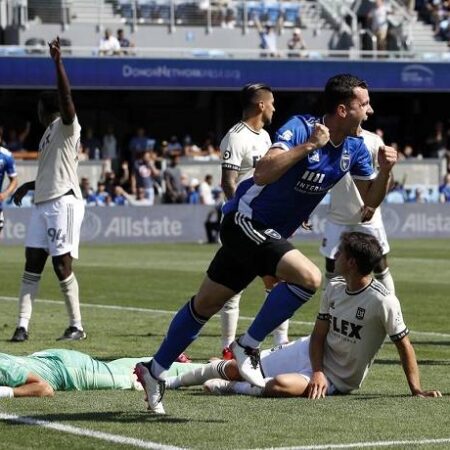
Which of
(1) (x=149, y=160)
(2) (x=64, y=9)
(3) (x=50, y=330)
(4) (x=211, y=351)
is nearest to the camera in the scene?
(4) (x=211, y=351)

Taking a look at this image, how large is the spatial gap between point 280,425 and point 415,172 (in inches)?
1375

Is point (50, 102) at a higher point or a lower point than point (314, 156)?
lower

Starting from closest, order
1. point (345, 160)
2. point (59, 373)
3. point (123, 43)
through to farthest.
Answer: point (345, 160), point (59, 373), point (123, 43)

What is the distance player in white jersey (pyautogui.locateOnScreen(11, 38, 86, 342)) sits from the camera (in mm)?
12438

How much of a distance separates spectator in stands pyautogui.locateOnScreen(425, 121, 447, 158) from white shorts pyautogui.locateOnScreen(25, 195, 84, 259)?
33010mm

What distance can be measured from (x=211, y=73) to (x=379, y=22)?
6.70 meters

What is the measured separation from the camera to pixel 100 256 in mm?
28344

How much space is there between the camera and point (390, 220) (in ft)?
122

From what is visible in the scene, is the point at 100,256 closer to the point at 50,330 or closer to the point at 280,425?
the point at 50,330

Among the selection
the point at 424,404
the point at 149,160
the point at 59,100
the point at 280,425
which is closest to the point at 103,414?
the point at 280,425

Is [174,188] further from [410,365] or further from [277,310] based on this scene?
[277,310]

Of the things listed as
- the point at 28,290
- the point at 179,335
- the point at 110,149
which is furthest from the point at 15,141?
the point at 179,335

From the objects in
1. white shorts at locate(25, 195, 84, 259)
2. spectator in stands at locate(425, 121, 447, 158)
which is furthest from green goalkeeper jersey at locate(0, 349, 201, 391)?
spectator in stands at locate(425, 121, 447, 158)

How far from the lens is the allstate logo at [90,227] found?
33.9 m
